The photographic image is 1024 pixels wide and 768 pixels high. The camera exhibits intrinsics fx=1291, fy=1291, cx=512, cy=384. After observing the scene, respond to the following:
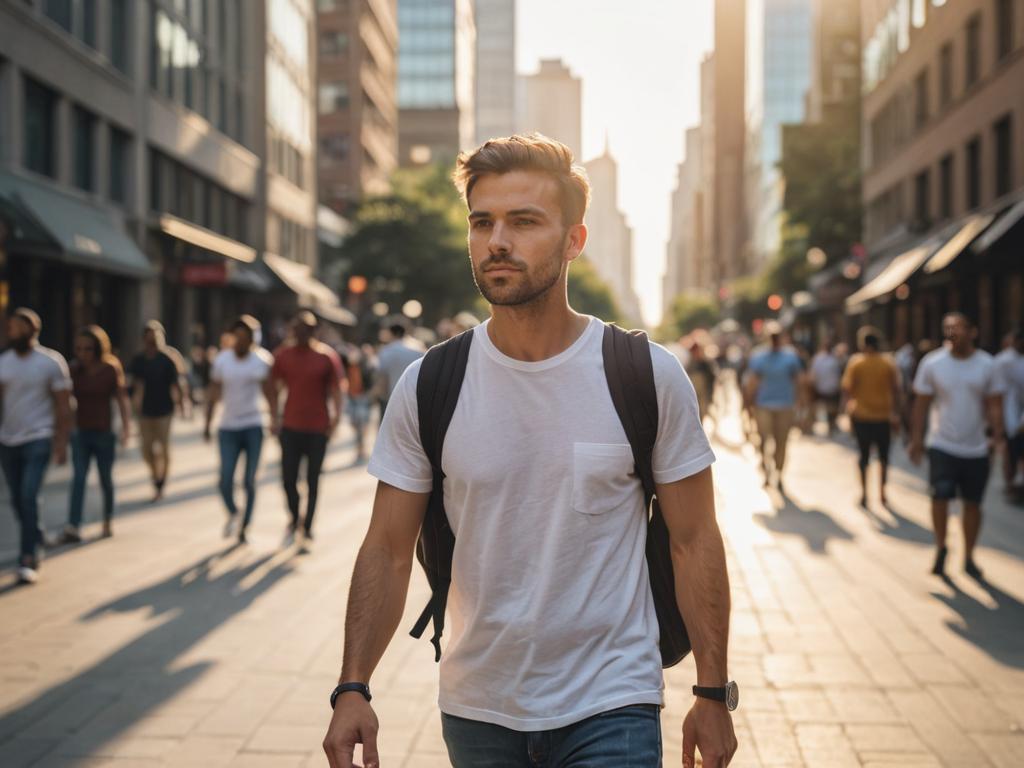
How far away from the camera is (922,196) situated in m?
38.6

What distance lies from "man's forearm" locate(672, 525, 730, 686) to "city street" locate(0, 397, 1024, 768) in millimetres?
2424

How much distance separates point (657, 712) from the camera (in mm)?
2723

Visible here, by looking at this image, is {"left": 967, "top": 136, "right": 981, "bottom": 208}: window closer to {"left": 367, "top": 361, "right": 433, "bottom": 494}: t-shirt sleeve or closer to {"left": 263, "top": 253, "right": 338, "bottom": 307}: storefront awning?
{"left": 263, "top": 253, "right": 338, "bottom": 307}: storefront awning

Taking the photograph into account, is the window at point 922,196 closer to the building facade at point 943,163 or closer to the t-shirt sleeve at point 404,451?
the building facade at point 943,163

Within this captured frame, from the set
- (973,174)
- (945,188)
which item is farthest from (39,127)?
(945,188)

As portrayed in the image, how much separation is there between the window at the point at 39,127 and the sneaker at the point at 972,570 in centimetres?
2094

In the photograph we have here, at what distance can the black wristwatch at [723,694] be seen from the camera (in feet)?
8.87

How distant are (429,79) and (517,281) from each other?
12863cm

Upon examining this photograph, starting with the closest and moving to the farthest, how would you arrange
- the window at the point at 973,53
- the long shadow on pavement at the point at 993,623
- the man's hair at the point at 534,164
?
the man's hair at the point at 534,164, the long shadow on pavement at the point at 993,623, the window at the point at 973,53

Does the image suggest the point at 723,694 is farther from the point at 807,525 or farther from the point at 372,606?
the point at 807,525

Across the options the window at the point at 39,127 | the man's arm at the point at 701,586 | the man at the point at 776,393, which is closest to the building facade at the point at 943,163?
the man at the point at 776,393

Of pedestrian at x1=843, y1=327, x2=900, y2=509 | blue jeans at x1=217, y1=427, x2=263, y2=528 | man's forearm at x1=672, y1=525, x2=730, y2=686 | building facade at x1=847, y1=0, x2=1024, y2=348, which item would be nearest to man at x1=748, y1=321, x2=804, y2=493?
pedestrian at x1=843, y1=327, x2=900, y2=509

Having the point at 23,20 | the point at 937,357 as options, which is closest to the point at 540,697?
the point at 937,357

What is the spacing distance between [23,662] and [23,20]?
66.2 feet
